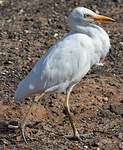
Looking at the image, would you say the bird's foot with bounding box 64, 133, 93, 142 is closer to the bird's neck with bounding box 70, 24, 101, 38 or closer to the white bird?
the white bird

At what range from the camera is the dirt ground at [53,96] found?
5.89m

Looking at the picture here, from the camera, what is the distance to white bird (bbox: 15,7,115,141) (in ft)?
18.8

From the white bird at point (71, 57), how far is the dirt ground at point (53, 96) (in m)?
0.49

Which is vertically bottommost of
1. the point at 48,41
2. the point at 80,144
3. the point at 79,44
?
the point at 80,144

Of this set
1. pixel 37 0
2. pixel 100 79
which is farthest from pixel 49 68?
pixel 37 0

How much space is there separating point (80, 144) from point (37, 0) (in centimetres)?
645

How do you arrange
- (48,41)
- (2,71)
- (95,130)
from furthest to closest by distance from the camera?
(48,41)
(2,71)
(95,130)

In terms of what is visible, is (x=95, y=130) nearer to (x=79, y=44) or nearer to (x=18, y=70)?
(x=79, y=44)

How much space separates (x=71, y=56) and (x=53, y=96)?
1.38 m

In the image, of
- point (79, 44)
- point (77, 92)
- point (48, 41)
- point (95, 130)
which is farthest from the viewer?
point (48, 41)

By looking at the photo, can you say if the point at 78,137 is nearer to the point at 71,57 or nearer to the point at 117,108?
the point at 117,108

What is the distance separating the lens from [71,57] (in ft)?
18.9

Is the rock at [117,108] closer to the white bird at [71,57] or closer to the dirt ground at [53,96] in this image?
the dirt ground at [53,96]

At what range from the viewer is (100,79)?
7.38 metres
